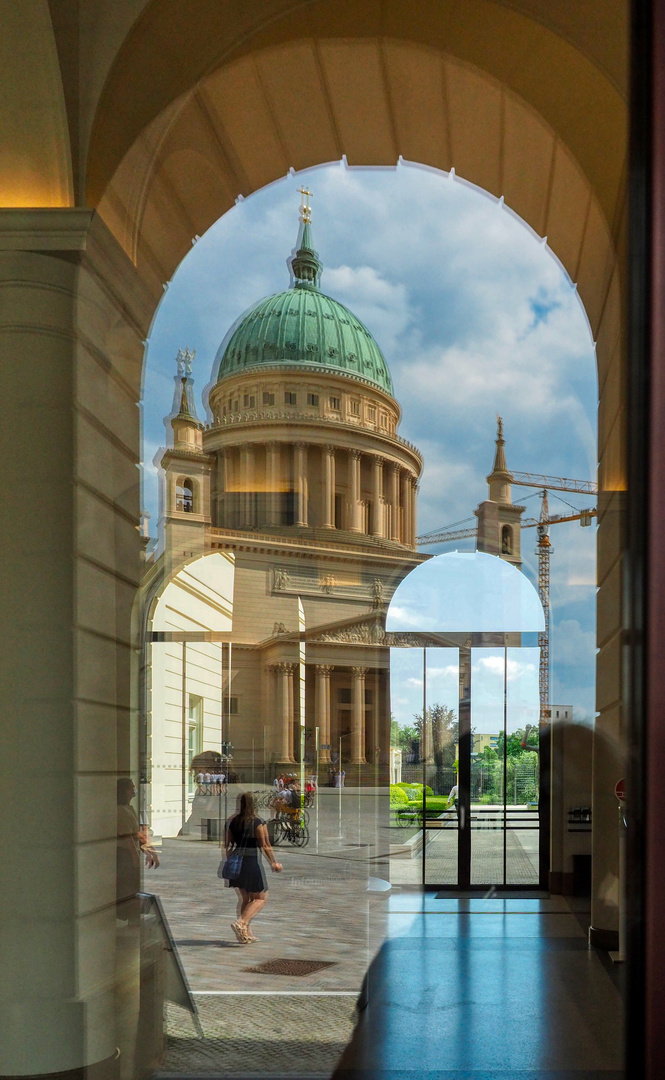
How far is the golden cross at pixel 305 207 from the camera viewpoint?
4.39 metres

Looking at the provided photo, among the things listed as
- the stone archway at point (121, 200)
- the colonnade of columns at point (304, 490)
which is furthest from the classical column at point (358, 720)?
the stone archway at point (121, 200)

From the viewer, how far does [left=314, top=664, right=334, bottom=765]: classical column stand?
18906 mm

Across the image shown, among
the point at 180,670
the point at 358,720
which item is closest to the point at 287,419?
the point at 180,670

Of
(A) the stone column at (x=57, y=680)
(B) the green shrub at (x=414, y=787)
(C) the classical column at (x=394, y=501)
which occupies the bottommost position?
(B) the green shrub at (x=414, y=787)

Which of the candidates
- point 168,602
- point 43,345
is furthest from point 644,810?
point 168,602

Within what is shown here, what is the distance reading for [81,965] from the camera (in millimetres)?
3463

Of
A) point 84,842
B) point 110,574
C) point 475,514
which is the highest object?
point 475,514

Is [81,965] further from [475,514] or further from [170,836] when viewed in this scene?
[170,836]

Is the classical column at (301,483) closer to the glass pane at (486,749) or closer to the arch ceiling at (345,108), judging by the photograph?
the glass pane at (486,749)

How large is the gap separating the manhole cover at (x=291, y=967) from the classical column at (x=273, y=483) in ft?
24.3

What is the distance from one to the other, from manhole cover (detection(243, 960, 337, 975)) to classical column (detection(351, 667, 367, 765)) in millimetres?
10829

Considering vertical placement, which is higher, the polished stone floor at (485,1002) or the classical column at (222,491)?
the classical column at (222,491)

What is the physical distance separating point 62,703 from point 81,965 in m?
1.03

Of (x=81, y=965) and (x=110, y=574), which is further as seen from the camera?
(x=110, y=574)
